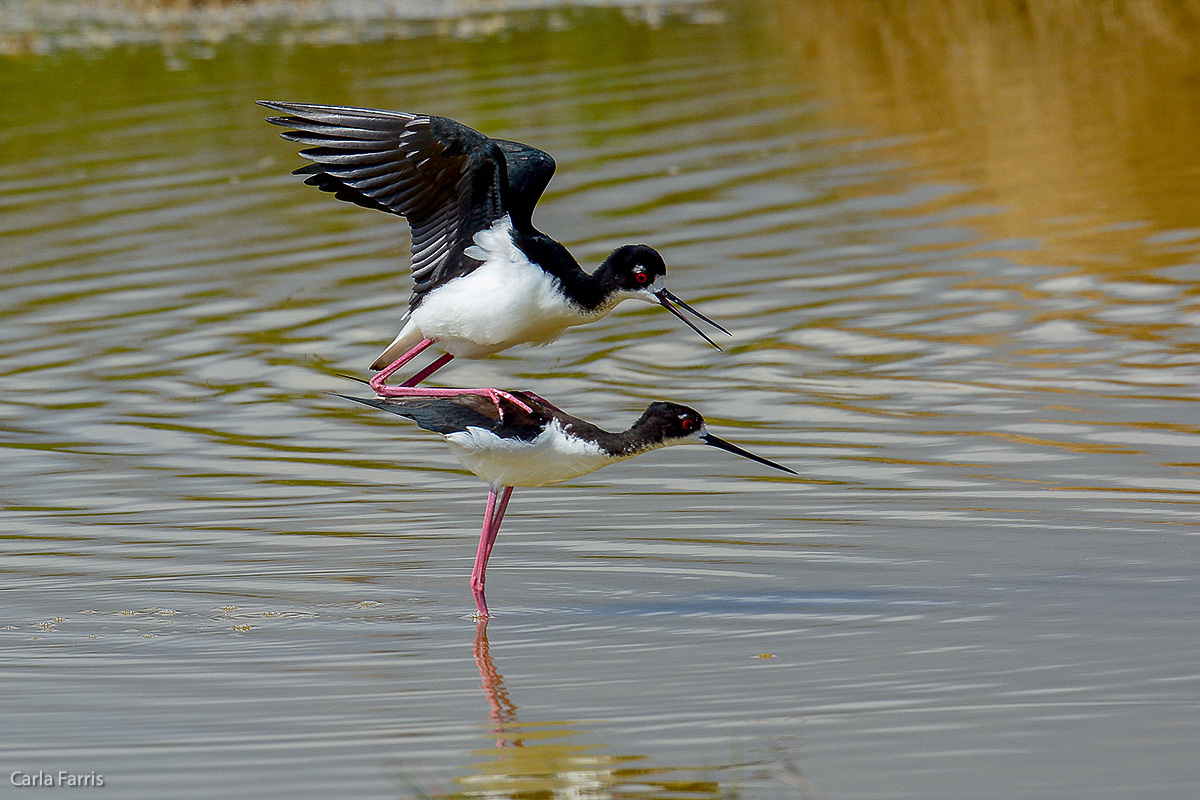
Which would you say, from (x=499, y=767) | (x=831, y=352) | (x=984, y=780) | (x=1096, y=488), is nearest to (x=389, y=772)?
(x=499, y=767)

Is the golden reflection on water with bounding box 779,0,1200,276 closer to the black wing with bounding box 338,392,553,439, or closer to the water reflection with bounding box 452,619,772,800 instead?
the black wing with bounding box 338,392,553,439

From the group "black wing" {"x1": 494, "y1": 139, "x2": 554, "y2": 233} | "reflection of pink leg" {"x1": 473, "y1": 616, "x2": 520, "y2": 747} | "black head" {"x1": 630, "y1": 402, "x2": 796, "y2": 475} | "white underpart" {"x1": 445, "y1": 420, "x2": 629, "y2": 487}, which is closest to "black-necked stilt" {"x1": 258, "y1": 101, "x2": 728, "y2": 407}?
"black wing" {"x1": 494, "y1": 139, "x2": 554, "y2": 233}

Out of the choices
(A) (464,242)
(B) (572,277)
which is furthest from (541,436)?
(A) (464,242)

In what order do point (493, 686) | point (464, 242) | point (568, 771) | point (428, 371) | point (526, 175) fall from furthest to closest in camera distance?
1. point (428, 371)
2. point (526, 175)
3. point (464, 242)
4. point (493, 686)
5. point (568, 771)

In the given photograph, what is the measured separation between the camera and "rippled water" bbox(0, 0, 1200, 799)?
552 cm

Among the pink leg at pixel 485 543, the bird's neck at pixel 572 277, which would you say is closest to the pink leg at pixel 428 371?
the pink leg at pixel 485 543

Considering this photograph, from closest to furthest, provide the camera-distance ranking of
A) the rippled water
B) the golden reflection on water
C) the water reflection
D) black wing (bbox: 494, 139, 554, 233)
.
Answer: the water reflection → the rippled water → black wing (bbox: 494, 139, 554, 233) → the golden reflection on water

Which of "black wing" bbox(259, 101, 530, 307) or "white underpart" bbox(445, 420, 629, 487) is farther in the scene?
"black wing" bbox(259, 101, 530, 307)

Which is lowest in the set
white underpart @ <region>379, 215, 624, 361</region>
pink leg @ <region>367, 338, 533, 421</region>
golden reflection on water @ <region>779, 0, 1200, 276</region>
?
golden reflection on water @ <region>779, 0, 1200, 276</region>

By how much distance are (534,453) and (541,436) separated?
0.07 m

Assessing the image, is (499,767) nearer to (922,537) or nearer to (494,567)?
(494,567)

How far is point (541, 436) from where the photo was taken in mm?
6805

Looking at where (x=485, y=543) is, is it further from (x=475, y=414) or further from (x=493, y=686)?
(x=493, y=686)

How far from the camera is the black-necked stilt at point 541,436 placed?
22.3ft
